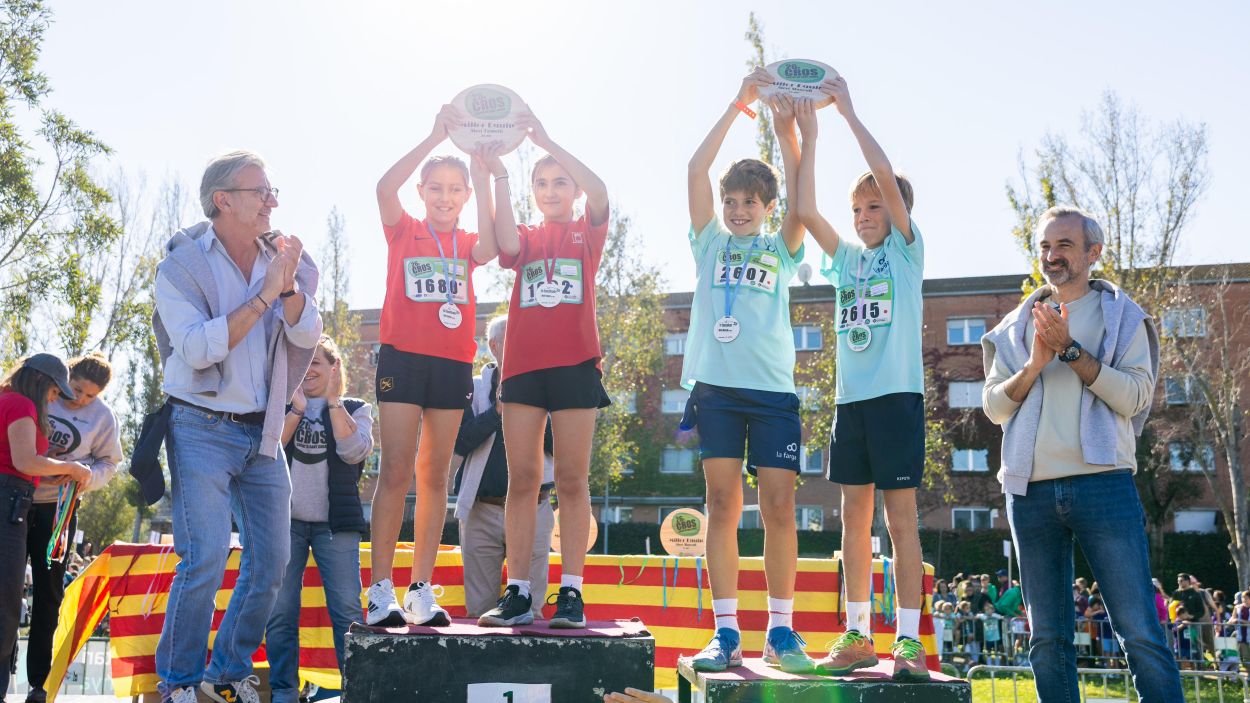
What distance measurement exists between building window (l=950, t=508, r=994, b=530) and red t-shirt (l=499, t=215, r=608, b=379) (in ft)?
107

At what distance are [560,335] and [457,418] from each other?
637mm

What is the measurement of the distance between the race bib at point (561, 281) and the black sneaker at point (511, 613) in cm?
126

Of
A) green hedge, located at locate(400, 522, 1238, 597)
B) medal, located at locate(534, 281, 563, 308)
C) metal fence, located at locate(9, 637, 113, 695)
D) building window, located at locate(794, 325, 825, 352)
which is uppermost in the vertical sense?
building window, located at locate(794, 325, 825, 352)

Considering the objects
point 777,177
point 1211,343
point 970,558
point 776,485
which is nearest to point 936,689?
point 776,485

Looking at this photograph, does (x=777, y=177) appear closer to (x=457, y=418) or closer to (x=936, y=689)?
(x=457, y=418)

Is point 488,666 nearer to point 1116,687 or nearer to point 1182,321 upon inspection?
point 1116,687

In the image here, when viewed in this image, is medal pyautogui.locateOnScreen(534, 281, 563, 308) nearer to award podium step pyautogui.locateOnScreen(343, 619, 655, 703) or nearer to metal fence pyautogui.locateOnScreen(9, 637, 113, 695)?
award podium step pyautogui.locateOnScreen(343, 619, 655, 703)

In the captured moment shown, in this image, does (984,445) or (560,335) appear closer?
(560,335)

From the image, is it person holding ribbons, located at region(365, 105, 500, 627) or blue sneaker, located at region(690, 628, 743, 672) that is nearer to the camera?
blue sneaker, located at region(690, 628, 743, 672)

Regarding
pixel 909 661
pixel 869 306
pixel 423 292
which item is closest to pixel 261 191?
pixel 423 292

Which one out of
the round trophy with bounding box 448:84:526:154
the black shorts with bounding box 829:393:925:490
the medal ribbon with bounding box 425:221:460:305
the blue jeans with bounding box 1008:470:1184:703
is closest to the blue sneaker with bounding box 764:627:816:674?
the black shorts with bounding box 829:393:925:490

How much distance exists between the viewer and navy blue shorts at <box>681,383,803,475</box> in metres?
4.29

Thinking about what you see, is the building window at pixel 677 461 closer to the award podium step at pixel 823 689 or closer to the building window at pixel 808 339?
the building window at pixel 808 339

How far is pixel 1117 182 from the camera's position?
74.5ft
